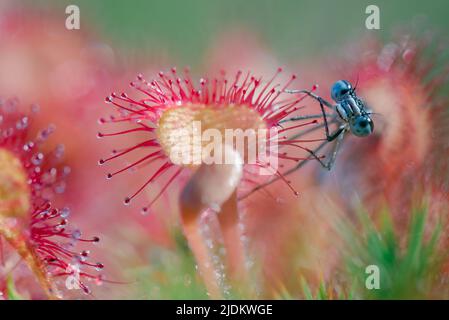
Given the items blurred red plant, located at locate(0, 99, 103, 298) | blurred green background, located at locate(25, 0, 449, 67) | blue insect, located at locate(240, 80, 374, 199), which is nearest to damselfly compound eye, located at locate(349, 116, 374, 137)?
blue insect, located at locate(240, 80, 374, 199)

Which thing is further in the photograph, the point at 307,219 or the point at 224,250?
the point at 307,219

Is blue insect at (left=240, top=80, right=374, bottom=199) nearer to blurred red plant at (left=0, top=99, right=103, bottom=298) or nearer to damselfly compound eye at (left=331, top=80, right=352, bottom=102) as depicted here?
damselfly compound eye at (left=331, top=80, right=352, bottom=102)

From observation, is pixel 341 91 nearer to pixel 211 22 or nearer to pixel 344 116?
pixel 344 116

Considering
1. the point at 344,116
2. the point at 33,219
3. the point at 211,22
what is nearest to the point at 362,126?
the point at 344,116

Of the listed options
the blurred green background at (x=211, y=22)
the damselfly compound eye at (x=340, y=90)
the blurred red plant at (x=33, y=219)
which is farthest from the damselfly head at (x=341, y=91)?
the blurred green background at (x=211, y=22)

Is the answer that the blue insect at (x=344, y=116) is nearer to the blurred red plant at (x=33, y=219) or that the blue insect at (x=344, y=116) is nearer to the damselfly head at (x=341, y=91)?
the damselfly head at (x=341, y=91)

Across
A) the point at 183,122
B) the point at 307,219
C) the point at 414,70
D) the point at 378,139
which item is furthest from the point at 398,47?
the point at 183,122

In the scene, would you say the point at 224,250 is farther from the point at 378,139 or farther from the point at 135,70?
the point at 135,70
